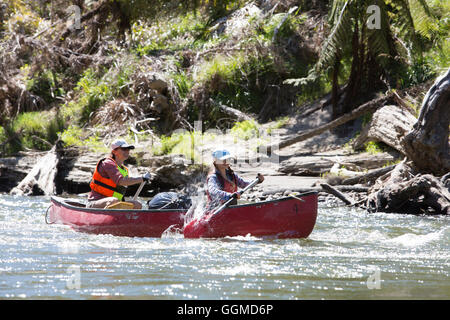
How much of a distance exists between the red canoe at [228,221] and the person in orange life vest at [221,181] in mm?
189

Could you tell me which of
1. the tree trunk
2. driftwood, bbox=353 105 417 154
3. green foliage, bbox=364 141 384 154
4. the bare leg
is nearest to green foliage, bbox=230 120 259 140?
green foliage, bbox=364 141 384 154

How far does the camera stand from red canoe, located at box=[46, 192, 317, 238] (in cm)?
771

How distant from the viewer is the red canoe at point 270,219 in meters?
7.70

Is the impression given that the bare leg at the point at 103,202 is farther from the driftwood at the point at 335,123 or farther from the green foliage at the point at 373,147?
the green foliage at the point at 373,147

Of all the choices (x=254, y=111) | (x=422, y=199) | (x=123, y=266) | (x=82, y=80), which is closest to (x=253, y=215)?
(x=123, y=266)

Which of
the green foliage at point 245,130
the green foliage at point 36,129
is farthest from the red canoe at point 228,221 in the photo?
the green foliage at point 36,129

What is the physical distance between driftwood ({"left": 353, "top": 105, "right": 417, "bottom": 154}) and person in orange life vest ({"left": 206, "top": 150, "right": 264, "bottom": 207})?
16.8 feet

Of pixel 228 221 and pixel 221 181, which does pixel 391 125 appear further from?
pixel 228 221

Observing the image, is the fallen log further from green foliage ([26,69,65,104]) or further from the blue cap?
green foliage ([26,69,65,104])

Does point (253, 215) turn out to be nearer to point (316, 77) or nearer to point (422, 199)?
point (422, 199)

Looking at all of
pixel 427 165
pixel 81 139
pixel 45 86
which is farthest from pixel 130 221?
pixel 45 86
